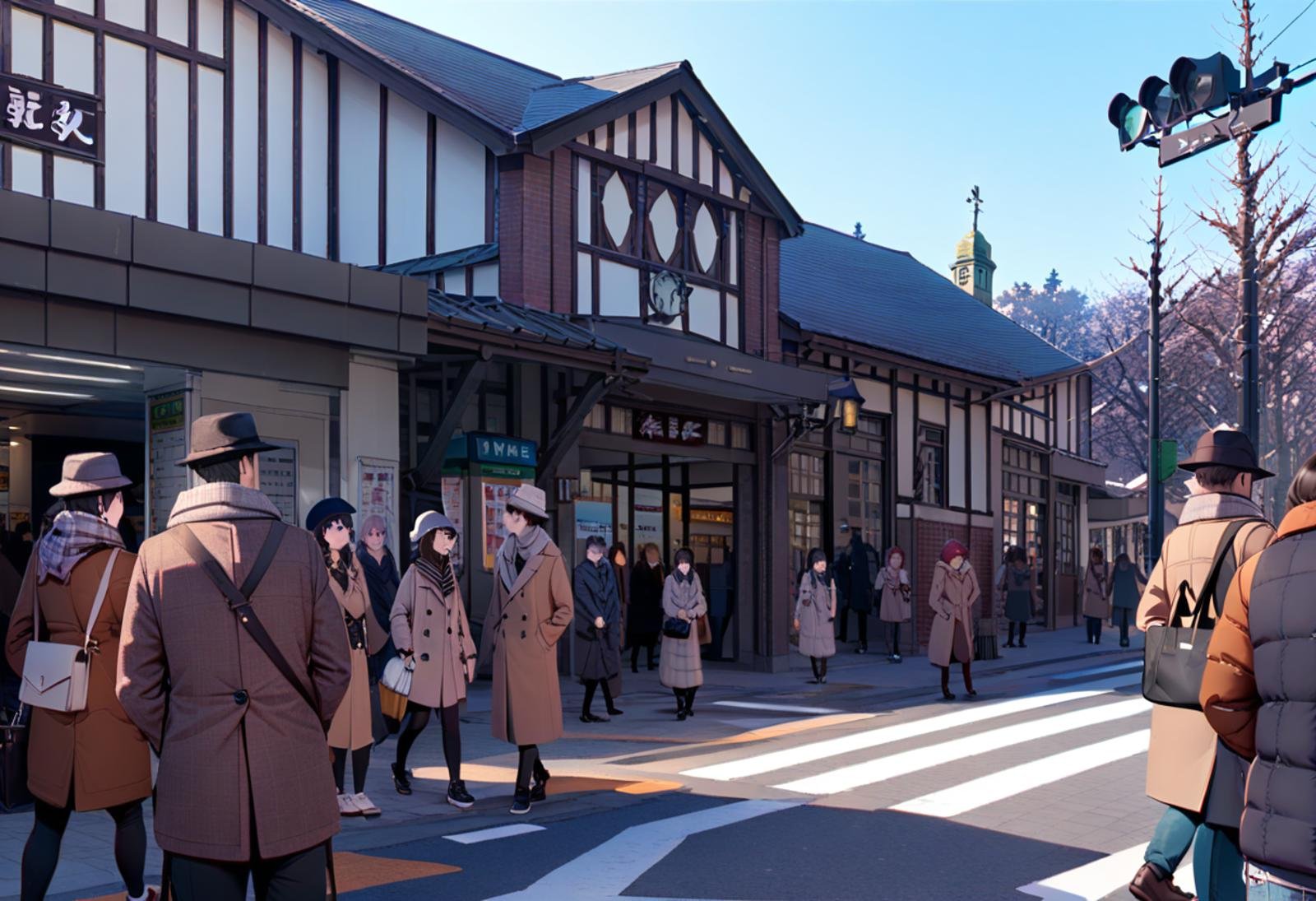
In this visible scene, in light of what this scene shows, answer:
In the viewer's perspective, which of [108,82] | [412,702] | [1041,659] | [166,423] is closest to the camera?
[412,702]

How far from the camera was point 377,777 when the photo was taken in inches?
370

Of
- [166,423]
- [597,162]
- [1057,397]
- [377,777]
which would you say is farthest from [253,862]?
[1057,397]

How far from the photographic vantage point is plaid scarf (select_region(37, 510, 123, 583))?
5398mm

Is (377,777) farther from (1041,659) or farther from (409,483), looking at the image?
(1041,659)

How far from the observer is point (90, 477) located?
5492 mm

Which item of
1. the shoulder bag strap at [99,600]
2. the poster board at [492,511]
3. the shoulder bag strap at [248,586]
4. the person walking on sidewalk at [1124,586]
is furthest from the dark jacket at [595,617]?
the person walking on sidewalk at [1124,586]

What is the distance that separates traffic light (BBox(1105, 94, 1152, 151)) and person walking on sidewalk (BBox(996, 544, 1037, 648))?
11.1 metres

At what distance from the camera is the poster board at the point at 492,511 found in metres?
14.3

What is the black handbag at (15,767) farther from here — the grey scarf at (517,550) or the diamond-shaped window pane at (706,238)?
the diamond-shaped window pane at (706,238)

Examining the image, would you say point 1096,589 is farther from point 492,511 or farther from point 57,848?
point 57,848

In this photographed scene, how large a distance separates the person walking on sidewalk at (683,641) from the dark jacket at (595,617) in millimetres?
707

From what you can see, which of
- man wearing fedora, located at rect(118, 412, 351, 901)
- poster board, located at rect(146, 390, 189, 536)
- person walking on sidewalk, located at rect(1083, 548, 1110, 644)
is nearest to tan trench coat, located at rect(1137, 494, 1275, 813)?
man wearing fedora, located at rect(118, 412, 351, 901)

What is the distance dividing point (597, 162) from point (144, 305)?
7386 millimetres

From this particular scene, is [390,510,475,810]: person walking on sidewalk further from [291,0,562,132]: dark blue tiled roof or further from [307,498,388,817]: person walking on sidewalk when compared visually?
[291,0,562,132]: dark blue tiled roof
